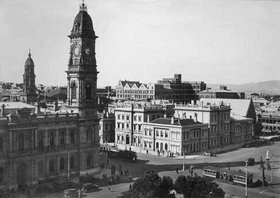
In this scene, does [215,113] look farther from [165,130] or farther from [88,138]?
[88,138]

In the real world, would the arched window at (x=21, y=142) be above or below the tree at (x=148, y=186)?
above

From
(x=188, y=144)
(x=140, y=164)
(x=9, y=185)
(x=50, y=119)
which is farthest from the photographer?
(x=188, y=144)

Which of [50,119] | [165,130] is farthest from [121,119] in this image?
[50,119]

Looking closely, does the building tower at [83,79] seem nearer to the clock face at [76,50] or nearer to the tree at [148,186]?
the clock face at [76,50]

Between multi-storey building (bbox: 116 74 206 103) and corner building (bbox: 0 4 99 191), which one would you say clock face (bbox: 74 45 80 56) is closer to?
corner building (bbox: 0 4 99 191)

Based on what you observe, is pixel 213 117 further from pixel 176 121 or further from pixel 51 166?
pixel 51 166

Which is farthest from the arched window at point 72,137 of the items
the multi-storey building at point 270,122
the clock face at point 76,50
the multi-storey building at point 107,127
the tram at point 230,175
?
the multi-storey building at point 270,122

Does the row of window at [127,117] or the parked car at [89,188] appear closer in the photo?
the parked car at [89,188]

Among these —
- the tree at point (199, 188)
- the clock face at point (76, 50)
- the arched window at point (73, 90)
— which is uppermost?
the clock face at point (76, 50)
